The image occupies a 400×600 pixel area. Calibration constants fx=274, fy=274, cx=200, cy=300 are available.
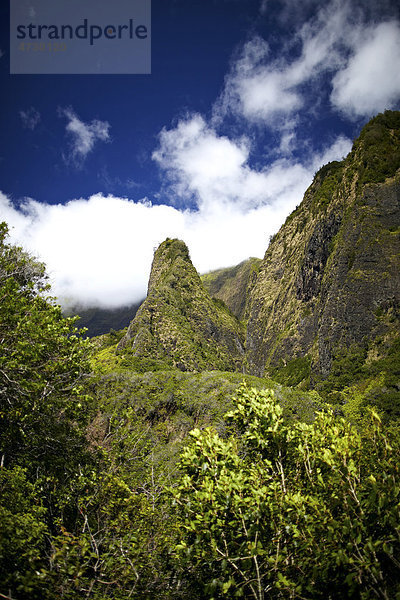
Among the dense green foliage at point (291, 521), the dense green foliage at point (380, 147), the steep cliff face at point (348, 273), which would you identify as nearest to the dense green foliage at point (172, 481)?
the dense green foliage at point (291, 521)

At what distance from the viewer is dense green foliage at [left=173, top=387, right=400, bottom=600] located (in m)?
3.64

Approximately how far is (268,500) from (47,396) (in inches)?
325

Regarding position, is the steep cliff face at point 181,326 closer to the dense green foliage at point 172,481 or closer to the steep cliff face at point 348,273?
the steep cliff face at point 348,273

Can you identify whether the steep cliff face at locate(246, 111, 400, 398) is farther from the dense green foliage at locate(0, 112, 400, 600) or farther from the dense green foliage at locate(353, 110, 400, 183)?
the dense green foliage at locate(0, 112, 400, 600)

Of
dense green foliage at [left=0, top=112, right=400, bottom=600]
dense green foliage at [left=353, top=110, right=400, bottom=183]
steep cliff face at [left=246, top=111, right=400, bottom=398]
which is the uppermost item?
dense green foliage at [left=353, top=110, right=400, bottom=183]

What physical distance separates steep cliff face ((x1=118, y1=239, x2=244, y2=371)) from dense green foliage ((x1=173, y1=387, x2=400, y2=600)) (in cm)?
7249

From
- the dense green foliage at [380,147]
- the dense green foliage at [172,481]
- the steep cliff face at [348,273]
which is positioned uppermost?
the dense green foliage at [380,147]

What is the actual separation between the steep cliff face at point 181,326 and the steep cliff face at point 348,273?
1706 cm

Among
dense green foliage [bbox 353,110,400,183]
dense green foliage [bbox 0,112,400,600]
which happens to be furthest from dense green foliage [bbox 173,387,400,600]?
dense green foliage [bbox 353,110,400,183]

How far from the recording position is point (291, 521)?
171 inches

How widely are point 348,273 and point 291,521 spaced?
71.3 m

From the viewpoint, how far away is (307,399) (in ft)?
70.3

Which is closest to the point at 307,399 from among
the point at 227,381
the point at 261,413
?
the point at 227,381

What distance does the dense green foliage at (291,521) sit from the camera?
3635 millimetres
